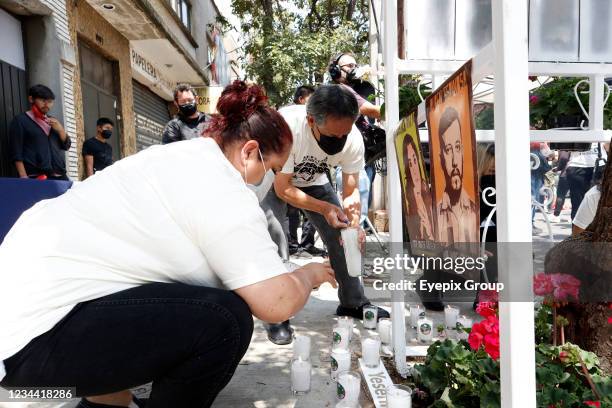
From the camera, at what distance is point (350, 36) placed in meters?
11.1

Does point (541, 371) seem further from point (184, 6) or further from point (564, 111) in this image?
point (184, 6)

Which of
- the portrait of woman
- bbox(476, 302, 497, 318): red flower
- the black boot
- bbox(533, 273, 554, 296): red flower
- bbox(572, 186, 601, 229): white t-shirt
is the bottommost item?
the black boot

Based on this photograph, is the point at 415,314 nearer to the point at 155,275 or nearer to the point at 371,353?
the point at 371,353

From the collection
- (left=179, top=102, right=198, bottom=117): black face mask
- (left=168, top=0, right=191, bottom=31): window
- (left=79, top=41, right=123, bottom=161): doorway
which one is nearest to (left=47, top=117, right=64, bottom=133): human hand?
(left=179, top=102, right=198, bottom=117): black face mask

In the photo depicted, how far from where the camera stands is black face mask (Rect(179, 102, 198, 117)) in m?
3.85

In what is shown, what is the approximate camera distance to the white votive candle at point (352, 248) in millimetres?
2061

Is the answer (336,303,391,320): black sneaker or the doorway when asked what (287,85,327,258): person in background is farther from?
the doorway

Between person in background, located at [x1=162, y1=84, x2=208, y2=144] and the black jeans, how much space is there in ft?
8.87

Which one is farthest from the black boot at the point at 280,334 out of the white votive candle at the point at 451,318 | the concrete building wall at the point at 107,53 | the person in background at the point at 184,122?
the concrete building wall at the point at 107,53

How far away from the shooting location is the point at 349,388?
1.77 meters

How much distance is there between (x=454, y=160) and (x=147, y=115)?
33.1 ft

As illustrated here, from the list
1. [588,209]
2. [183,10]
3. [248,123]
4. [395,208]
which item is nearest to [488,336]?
[395,208]

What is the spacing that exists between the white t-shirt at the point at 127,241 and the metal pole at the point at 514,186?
2.00 ft

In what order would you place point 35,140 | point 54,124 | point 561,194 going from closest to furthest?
1. point 35,140
2. point 54,124
3. point 561,194
